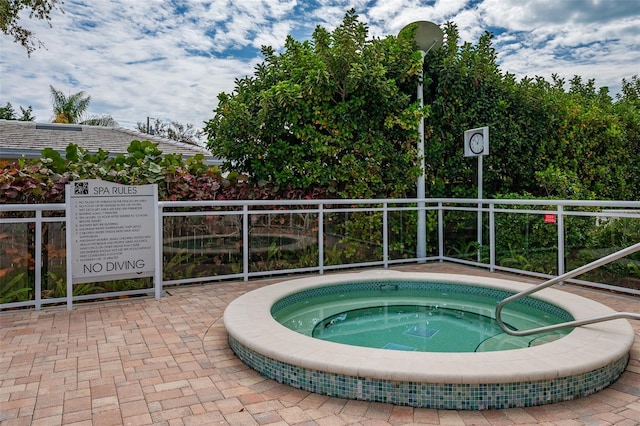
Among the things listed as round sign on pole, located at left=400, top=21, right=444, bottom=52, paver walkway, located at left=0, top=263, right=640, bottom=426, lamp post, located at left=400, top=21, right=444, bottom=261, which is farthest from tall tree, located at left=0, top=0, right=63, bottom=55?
paver walkway, located at left=0, top=263, right=640, bottom=426

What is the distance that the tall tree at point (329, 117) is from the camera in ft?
25.0

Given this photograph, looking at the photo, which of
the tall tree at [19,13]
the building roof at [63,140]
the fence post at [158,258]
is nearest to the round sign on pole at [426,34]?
the building roof at [63,140]

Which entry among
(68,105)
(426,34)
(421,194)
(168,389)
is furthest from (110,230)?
(68,105)

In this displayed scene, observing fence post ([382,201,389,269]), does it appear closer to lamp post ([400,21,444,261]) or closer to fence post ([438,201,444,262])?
lamp post ([400,21,444,261])

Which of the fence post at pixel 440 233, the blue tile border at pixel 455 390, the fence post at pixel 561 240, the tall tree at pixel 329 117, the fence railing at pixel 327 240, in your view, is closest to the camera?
the blue tile border at pixel 455 390

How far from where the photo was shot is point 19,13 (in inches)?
432

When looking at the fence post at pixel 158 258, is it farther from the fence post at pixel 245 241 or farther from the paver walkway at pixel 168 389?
the fence post at pixel 245 241

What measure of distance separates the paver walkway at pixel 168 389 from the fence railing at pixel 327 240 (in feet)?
3.12

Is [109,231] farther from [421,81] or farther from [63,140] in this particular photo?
[63,140]

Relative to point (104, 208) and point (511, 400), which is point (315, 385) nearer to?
point (511, 400)

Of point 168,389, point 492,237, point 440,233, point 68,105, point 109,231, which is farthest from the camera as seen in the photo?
point 68,105

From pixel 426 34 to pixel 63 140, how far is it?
9385 millimetres

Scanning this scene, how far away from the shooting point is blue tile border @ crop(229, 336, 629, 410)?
9.00ft

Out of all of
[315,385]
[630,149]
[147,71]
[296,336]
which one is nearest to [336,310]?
[296,336]
